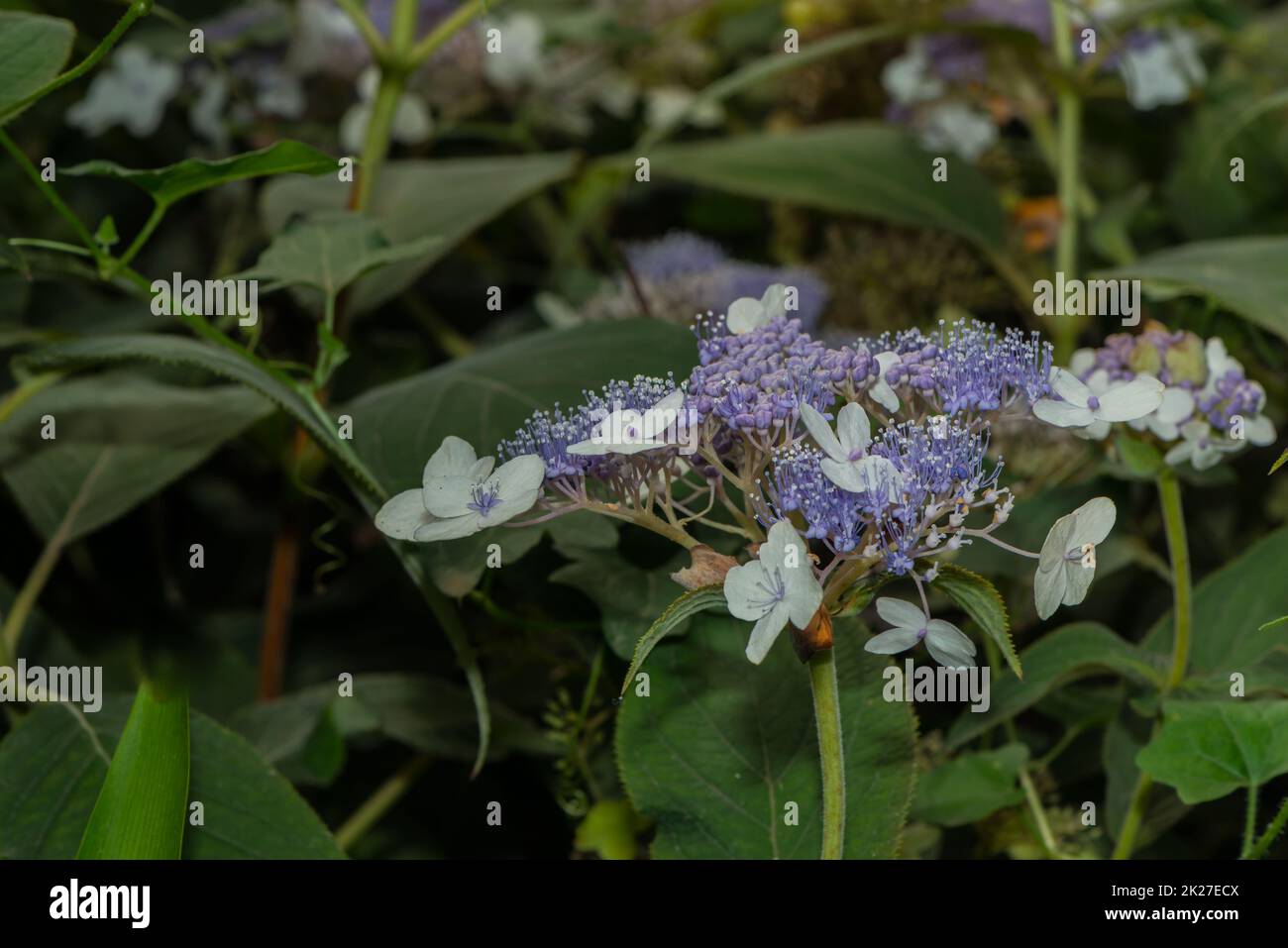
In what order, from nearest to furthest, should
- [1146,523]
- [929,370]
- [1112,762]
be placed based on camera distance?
[929,370] < [1112,762] < [1146,523]

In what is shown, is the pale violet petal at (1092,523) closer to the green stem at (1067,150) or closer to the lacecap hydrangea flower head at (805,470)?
the lacecap hydrangea flower head at (805,470)

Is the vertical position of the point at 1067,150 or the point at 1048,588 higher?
the point at 1067,150

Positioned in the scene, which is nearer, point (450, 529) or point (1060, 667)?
point (450, 529)

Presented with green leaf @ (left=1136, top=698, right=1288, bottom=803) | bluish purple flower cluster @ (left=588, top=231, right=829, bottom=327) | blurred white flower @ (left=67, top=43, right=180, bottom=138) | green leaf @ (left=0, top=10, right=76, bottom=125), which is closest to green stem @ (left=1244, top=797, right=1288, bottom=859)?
green leaf @ (left=1136, top=698, right=1288, bottom=803)

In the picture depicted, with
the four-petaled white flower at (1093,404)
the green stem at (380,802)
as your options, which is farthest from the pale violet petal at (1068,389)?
the green stem at (380,802)

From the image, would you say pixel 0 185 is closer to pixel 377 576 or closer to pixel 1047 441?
pixel 377 576

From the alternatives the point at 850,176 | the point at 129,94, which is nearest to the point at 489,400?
the point at 850,176

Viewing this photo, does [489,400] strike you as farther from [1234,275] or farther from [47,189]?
[1234,275]
